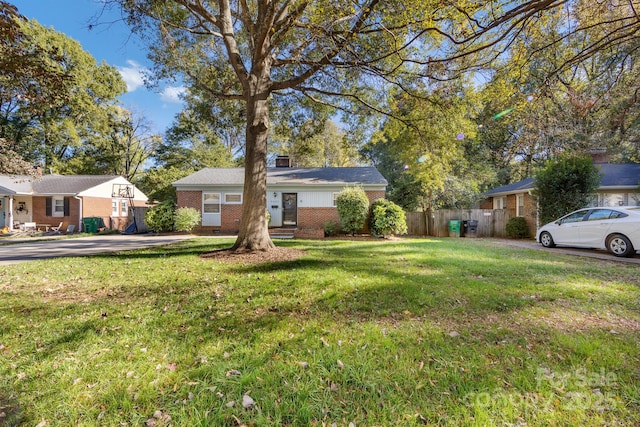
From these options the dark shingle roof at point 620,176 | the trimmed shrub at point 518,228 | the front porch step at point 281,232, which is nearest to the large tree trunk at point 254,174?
the front porch step at point 281,232

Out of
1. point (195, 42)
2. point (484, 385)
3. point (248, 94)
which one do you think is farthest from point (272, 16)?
point (484, 385)

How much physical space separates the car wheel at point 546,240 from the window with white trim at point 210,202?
15.5 metres

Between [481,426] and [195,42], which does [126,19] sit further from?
[481,426]

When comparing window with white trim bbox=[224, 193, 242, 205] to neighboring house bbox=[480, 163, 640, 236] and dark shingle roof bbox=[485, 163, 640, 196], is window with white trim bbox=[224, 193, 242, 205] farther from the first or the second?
dark shingle roof bbox=[485, 163, 640, 196]

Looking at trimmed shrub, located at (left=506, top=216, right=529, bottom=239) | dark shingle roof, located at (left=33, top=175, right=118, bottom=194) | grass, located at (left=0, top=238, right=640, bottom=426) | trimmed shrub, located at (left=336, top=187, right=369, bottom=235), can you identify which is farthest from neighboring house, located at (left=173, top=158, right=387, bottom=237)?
grass, located at (left=0, top=238, right=640, bottom=426)

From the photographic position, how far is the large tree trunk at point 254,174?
7.91 m

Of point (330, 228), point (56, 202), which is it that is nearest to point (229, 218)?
point (330, 228)

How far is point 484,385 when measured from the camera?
7.41 feet

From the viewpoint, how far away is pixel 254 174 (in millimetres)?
7934

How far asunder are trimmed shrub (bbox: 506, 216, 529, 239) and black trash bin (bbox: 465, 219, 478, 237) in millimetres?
1540

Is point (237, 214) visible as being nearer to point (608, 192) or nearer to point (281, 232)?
point (281, 232)

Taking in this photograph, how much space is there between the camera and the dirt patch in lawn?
7.01 metres

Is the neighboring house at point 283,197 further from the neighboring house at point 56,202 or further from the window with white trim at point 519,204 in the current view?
the window with white trim at point 519,204

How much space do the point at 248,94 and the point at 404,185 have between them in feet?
49.1
